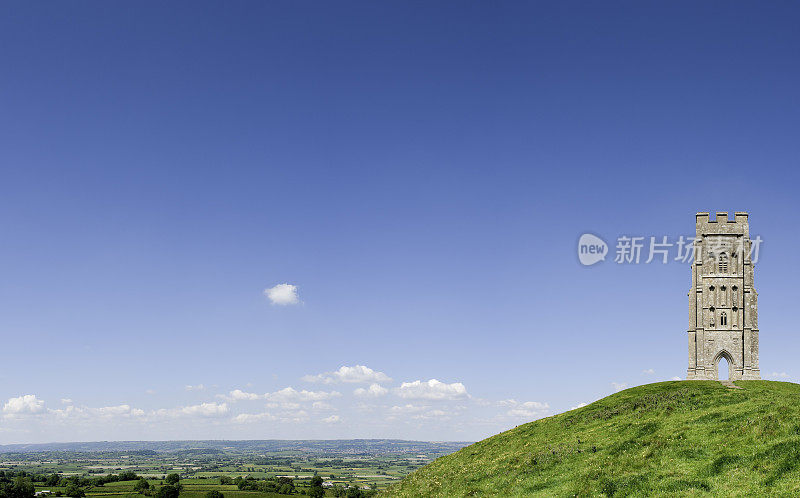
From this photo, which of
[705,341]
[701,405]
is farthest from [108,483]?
[701,405]

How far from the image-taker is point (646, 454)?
3441 cm

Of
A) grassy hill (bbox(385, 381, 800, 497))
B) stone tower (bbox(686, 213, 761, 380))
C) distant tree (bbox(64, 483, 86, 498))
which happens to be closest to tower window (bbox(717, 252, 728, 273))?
stone tower (bbox(686, 213, 761, 380))

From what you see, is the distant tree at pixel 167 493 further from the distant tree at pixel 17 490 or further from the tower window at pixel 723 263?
the tower window at pixel 723 263

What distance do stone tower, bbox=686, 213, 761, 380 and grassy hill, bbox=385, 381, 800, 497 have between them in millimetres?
28093

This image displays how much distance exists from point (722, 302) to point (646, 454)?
5727 cm

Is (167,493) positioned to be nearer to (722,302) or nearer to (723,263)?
(722,302)

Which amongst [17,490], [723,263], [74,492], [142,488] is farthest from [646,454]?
[17,490]

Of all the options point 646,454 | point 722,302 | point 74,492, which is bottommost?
point 74,492

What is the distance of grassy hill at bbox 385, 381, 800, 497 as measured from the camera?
1138 inches

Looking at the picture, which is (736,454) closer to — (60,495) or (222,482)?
(60,495)

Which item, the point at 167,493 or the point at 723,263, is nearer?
the point at 723,263

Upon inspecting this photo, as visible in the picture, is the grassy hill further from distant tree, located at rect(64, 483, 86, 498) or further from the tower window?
distant tree, located at rect(64, 483, 86, 498)

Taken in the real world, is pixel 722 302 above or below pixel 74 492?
above

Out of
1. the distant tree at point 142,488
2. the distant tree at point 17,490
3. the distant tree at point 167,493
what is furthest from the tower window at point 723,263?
the distant tree at point 17,490
